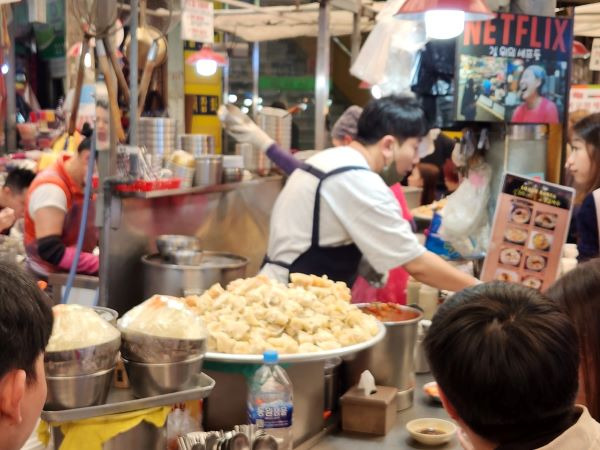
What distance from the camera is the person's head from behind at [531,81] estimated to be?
385 centimetres

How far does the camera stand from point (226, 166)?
15.2 feet

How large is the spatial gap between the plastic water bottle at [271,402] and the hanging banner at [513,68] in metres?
2.13

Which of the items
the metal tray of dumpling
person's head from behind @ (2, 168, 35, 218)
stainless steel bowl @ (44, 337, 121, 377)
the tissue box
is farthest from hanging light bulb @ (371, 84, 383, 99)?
stainless steel bowl @ (44, 337, 121, 377)

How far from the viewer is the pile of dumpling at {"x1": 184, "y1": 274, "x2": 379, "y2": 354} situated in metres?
2.28

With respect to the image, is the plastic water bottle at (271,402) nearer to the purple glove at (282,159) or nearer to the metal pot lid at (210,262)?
the metal pot lid at (210,262)

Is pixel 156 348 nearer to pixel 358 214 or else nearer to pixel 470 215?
pixel 358 214

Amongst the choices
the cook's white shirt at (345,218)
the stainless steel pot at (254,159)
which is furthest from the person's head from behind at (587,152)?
the stainless steel pot at (254,159)

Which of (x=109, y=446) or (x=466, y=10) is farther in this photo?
(x=466, y=10)

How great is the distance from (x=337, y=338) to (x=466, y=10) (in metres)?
1.66

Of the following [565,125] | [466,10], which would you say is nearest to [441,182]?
[565,125]

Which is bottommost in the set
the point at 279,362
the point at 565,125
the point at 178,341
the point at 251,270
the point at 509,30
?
the point at 251,270

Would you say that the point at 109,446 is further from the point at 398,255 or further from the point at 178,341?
the point at 398,255

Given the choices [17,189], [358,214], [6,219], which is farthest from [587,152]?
[17,189]

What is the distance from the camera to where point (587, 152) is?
3.72 meters
